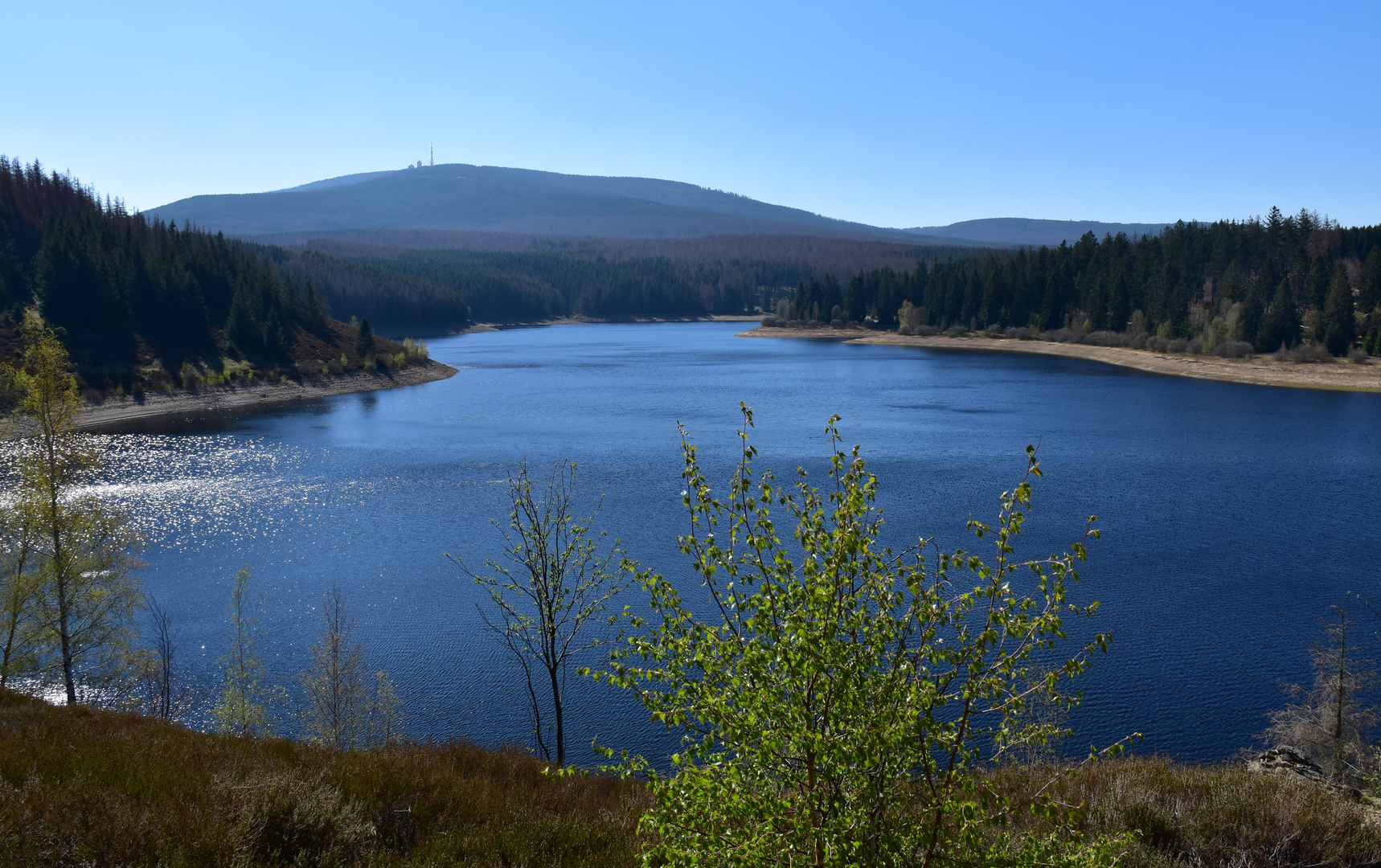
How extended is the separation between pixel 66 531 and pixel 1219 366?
3957 inches

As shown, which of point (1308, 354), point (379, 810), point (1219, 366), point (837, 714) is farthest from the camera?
point (1219, 366)

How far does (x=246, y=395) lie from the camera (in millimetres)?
78500

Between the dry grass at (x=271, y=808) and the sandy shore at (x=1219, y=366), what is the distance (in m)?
90.1

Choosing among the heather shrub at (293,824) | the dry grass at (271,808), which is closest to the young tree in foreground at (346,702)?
the dry grass at (271,808)

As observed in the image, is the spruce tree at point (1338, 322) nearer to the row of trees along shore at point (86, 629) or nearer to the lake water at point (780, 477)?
the lake water at point (780, 477)

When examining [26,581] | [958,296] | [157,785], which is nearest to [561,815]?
[157,785]

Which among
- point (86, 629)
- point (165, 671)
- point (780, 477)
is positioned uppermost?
point (780, 477)

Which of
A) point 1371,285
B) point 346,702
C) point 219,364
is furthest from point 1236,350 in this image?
point 219,364

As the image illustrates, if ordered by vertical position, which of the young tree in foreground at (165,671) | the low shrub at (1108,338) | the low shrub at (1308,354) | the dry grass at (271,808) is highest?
the low shrub at (1108,338)

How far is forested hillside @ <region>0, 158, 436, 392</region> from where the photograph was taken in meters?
77.9

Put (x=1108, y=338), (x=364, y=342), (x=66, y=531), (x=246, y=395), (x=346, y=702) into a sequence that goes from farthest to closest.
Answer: (x=1108, y=338) < (x=364, y=342) < (x=246, y=395) < (x=66, y=531) < (x=346, y=702)

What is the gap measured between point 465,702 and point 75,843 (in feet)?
49.1

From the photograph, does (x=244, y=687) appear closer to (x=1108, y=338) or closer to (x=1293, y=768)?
(x=1293, y=768)

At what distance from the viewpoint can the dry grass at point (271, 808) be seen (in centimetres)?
716
